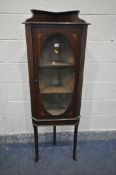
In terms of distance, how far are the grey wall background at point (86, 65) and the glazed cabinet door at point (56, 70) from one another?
38cm

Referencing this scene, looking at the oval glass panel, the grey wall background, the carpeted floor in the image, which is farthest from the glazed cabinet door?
the carpeted floor

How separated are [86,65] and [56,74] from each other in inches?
17.3

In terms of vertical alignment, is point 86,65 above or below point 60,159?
above

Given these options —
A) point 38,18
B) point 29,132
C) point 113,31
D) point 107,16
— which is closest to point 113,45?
point 113,31

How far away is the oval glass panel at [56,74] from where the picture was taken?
5.00 feet

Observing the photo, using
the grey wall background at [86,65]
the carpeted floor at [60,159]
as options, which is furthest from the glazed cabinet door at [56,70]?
the carpeted floor at [60,159]

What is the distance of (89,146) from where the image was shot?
221cm

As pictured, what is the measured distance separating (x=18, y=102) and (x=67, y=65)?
794mm

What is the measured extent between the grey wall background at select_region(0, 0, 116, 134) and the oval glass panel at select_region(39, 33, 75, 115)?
1.23 feet

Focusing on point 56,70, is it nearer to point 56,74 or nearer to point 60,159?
point 56,74

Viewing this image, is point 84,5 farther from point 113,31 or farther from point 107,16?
point 113,31

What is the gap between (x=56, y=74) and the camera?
1.66 m

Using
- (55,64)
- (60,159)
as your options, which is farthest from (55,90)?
(60,159)

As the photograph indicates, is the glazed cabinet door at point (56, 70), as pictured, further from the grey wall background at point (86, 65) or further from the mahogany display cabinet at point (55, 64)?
the grey wall background at point (86, 65)
